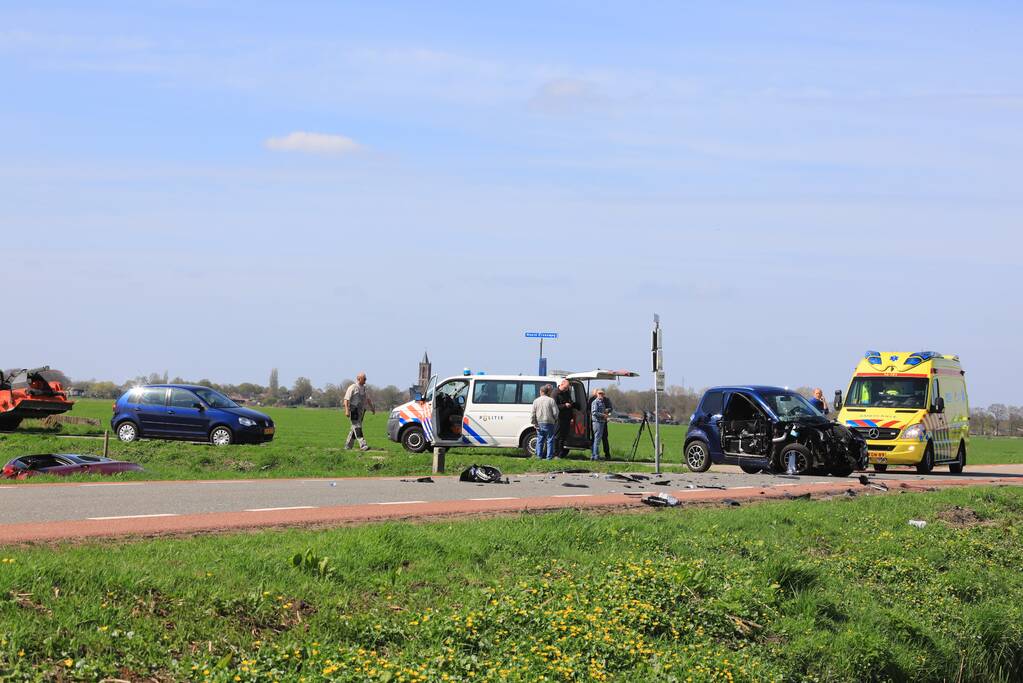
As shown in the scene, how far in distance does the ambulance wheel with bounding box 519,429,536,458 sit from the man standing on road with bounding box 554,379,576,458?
76cm

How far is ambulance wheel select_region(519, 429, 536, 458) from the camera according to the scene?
28.5m

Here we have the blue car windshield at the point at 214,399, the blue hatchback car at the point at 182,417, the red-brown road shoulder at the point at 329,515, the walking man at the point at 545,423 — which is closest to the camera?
the red-brown road shoulder at the point at 329,515

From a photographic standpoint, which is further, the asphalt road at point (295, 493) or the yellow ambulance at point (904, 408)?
the yellow ambulance at point (904, 408)

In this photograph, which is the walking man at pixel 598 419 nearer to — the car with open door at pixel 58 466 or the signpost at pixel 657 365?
the signpost at pixel 657 365

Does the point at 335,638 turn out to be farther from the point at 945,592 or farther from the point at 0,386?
the point at 0,386

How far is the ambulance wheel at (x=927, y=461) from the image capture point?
27.1 metres

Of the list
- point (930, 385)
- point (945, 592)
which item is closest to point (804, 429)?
point (930, 385)

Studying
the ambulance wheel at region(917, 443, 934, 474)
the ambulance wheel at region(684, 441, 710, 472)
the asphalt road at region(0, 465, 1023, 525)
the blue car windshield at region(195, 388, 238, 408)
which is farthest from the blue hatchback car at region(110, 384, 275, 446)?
the ambulance wheel at region(917, 443, 934, 474)

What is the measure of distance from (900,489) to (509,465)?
7.72 m

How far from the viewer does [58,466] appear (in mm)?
19281

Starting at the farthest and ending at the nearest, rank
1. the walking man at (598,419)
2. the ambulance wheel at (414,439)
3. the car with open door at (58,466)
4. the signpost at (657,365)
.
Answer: the ambulance wheel at (414,439) → the walking man at (598,419) → the signpost at (657,365) → the car with open door at (58,466)

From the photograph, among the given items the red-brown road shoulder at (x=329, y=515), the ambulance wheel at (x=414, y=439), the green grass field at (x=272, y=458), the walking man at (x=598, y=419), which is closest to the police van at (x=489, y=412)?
the ambulance wheel at (x=414, y=439)

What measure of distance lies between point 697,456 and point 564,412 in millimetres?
3401

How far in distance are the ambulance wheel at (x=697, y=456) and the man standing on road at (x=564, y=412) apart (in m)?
2.94
